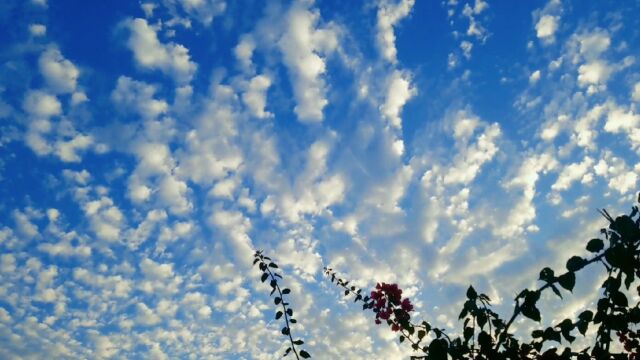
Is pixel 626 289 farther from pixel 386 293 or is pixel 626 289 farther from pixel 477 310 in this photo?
pixel 386 293

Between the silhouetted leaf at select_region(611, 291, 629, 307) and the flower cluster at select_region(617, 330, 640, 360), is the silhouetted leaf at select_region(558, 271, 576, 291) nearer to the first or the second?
the silhouetted leaf at select_region(611, 291, 629, 307)

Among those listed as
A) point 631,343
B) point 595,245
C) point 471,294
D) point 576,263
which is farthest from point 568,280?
point 631,343

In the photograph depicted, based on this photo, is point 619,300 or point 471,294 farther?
point 471,294

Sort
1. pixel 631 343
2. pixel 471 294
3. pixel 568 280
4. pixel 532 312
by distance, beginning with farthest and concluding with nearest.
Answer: pixel 631 343 < pixel 471 294 < pixel 532 312 < pixel 568 280

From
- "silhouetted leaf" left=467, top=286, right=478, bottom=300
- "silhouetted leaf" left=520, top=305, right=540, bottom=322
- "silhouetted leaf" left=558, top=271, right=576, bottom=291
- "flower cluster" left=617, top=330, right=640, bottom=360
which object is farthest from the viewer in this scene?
"flower cluster" left=617, top=330, right=640, bottom=360

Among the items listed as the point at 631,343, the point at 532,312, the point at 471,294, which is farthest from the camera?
the point at 631,343

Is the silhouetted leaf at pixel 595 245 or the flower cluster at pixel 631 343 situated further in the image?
the flower cluster at pixel 631 343

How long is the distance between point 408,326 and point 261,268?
2.17 meters

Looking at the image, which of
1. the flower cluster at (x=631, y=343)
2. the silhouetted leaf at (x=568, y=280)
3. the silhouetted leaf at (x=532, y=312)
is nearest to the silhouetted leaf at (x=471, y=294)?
the silhouetted leaf at (x=532, y=312)

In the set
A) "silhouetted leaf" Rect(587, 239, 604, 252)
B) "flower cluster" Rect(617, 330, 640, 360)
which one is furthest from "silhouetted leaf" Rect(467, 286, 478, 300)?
"flower cluster" Rect(617, 330, 640, 360)

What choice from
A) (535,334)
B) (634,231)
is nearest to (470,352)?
(535,334)

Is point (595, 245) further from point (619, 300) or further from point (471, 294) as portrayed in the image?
point (471, 294)

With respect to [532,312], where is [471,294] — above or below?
above

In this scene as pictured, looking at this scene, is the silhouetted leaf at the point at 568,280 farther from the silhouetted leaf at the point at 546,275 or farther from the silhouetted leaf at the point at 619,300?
the silhouetted leaf at the point at 619,300
